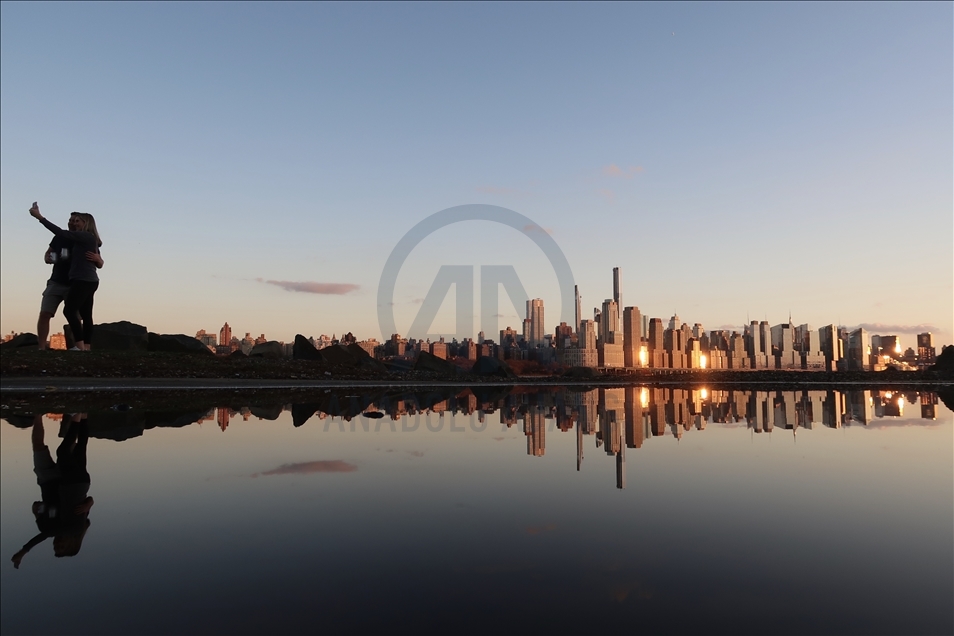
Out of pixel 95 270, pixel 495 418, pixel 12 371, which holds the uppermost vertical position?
pixel 95 270

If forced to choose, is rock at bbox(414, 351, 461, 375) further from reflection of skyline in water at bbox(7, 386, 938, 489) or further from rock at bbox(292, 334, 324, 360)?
reflection of skyline in water at bbox(7, 386, 938, 489)

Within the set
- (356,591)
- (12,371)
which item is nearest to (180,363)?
(12,371)

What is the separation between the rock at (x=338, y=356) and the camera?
52781mm

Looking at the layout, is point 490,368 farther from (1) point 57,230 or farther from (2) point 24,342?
(1) point 57,230

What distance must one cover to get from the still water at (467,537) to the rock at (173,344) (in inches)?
1281

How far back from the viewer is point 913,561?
5.50 m

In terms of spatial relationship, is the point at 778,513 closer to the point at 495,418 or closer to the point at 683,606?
the point at 683,606

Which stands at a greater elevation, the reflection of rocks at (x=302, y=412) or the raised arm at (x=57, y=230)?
the raised arm at (x=57, y=230)

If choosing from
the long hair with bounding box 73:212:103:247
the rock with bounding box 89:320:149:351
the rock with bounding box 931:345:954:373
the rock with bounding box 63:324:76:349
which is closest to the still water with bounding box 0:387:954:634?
the long hair with bounding box 73:212:103:247

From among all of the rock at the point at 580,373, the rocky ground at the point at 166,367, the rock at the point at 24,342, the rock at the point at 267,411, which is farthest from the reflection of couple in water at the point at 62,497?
the rock at the point at 580,373

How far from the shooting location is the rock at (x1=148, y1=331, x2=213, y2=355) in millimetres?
42625

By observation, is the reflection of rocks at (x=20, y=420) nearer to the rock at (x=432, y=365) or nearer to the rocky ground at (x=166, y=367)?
the rocky ground at (x=166, y=367)

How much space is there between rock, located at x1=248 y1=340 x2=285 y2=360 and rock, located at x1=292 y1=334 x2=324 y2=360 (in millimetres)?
1506

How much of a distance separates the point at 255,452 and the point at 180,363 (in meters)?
29.5
